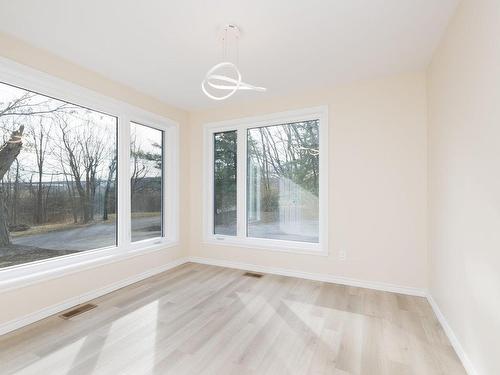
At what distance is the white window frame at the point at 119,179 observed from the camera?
7.53 feet

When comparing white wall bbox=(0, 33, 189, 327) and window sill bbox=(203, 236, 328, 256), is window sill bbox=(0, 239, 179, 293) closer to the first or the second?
white wall bbox=(0, 33, 189, 327)

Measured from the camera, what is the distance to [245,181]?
4.00m

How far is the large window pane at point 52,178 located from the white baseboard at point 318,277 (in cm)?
159

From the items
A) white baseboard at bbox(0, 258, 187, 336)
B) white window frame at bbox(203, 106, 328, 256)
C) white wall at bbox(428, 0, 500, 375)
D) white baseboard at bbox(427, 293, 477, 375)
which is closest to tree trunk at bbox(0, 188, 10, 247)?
white baseboard at bbox(0, 258, 187, 336)

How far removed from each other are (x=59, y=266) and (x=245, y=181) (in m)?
2.54

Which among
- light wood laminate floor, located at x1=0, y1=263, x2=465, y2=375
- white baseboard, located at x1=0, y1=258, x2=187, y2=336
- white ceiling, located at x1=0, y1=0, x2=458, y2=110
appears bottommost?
light wood laminate floor, located at x1=0, y1=263, x2=465, y2=375

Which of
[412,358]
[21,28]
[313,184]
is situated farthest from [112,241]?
[412,358]

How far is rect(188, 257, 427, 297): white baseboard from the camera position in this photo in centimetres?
288

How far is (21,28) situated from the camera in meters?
2.12

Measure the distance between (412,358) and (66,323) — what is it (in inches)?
113

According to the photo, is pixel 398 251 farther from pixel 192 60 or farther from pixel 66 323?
pixel 66 323

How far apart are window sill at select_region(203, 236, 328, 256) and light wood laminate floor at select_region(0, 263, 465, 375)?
532 millimetres

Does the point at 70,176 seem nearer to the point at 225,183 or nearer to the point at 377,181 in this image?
the point at 225,183

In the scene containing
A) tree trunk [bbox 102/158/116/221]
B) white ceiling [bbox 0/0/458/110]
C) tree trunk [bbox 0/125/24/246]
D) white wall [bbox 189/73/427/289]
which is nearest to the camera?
white ceiling [bbox 0/0/458/110]
